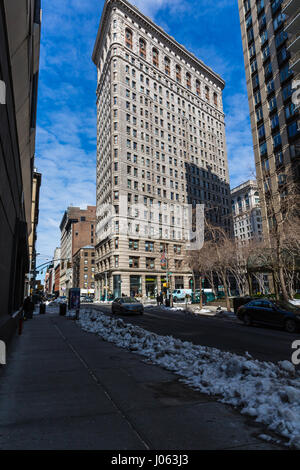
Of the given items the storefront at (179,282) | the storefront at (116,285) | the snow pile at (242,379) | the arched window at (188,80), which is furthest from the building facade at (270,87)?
the snow pile at (242,379)

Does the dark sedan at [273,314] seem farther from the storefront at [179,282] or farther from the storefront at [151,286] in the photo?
the storefront at [179,282]

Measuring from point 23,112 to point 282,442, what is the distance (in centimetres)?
1033

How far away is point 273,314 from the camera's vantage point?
15.1 meters

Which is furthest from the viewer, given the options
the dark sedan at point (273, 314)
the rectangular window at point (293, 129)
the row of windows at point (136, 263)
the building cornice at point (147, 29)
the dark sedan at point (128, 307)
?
the building cornice at point (147, 29)

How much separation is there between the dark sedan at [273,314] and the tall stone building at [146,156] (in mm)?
29524

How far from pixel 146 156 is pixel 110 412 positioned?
5777cm

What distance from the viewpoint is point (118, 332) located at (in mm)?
11789

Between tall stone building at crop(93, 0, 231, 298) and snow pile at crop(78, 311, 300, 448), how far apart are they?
126ft

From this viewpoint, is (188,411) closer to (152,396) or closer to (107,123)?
(152,396)

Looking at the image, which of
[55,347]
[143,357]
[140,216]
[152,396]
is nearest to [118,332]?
[55,347]

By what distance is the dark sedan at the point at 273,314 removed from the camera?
559 inches

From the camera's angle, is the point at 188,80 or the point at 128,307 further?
the point at 188,80

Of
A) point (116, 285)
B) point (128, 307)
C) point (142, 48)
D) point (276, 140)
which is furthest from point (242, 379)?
point (142, 48)

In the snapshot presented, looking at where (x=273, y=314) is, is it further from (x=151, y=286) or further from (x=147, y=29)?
(x=147, y=29)
